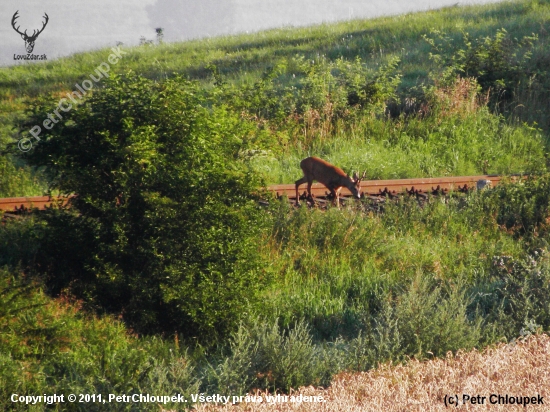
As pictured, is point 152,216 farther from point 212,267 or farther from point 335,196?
point 335,196

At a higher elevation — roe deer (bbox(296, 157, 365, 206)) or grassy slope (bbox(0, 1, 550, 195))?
grassy slope (bbox(0, 1, 550, 195))

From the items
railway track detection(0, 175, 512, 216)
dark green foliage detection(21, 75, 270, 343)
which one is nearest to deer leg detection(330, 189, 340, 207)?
railway track detection(0, 175, 512, 216)

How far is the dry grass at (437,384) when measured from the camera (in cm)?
531

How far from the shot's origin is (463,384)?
5.64 m

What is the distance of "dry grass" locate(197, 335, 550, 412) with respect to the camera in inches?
209

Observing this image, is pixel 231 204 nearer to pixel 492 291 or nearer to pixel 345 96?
pixel 492 291

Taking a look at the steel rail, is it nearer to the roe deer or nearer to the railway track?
the railway track

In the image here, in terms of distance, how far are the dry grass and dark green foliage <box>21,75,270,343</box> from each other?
2.01 m

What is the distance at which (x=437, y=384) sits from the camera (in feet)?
18.7

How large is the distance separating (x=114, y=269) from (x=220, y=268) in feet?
3.56

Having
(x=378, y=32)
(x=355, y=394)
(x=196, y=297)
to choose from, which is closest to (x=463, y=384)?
(x=355, y=394)

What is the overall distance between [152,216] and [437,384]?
3300 mm

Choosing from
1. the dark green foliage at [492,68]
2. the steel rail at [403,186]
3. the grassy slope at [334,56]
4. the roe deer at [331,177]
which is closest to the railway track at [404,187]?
the steel rail at [403,186]

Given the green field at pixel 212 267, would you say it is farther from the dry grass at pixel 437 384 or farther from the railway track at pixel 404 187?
the railway track at pixel 404 187
